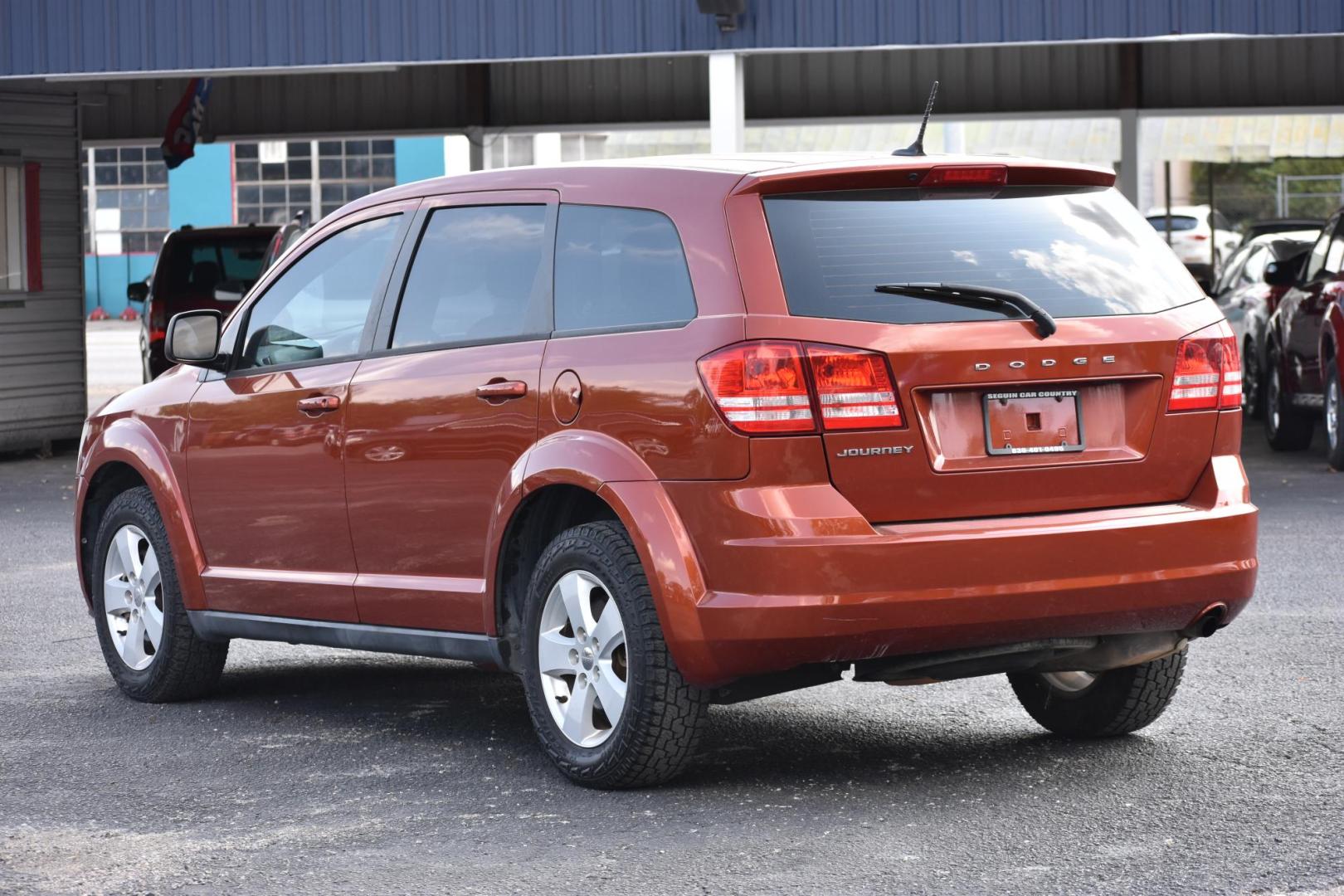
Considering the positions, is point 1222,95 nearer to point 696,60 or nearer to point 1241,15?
point 696,60

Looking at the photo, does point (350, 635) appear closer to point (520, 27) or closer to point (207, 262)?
point (520, 27)

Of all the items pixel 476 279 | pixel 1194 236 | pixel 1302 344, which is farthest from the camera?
pixel 1194 236

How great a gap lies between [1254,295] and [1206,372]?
13.1m

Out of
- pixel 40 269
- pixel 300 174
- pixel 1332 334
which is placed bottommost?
pixel 1332 334

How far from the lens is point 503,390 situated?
229 inches

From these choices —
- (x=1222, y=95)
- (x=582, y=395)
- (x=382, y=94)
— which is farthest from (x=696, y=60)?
(x=582, y=395)

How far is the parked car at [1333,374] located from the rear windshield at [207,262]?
1007cm

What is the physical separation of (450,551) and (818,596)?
4.45ft

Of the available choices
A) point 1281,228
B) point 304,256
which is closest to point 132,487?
point 304,256

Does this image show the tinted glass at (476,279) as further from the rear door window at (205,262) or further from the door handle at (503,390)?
the rear door window at (205,262)

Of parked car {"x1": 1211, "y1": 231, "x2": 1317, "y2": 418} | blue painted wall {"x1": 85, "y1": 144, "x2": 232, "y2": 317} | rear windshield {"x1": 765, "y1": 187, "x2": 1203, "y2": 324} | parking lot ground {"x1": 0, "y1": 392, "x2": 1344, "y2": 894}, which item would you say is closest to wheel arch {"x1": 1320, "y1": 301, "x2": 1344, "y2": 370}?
parked car {"x1": 1211, "y1": 231, "x2": 1317, "y2": 418}

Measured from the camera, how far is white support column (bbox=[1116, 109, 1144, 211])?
27.6 meters

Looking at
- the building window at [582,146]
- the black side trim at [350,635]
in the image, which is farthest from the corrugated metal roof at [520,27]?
the building window at [582,146]

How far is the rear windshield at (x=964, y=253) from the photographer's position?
5.32m
